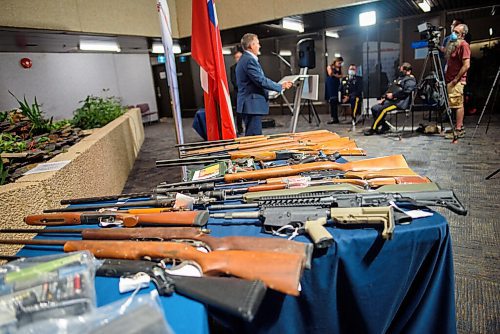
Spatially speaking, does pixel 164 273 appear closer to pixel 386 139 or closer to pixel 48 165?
pixel 48 165

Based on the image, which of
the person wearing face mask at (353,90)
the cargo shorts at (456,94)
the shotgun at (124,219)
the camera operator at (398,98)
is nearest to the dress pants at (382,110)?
the camera operator at (398,98)

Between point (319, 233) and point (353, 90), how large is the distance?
6857 millimetres

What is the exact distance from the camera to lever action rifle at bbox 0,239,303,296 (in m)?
0.82

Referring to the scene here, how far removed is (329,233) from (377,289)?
28cm

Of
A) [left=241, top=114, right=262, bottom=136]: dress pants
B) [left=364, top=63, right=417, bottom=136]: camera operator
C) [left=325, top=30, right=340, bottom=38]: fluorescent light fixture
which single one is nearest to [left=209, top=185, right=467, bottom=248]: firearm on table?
[left=241, top=114, right=262, bottom=136]: dress pants

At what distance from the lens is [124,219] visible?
1232mm

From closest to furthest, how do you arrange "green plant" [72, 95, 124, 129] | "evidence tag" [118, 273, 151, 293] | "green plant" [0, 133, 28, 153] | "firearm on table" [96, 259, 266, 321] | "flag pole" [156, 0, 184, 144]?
1. "firearm on table" [96, 259, 266, 321]
2. "evidence tag" [118, 273, 151, 293]
3. "green plant" [0, 133, 28, 153]
4. "flag pole" [156, 0, 184, 144]
5. "green plant" [72, 95, 124, 129]

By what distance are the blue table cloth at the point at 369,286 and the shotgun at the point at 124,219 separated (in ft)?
0.30

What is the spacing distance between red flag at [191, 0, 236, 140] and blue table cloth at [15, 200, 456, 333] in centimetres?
196

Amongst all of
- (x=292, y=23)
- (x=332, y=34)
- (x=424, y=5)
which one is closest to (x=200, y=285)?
(x=424, y=5)

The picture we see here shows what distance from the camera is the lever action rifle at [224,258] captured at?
821 millimetres

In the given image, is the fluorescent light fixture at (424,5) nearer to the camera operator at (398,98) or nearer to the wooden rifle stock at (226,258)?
the camera operator at (398,98)

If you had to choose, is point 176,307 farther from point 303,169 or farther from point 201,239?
point 303,169

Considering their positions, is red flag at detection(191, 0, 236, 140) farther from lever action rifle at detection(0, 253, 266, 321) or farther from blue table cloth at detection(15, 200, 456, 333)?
lever action rifle at detection(0, 253, 266, 321)
